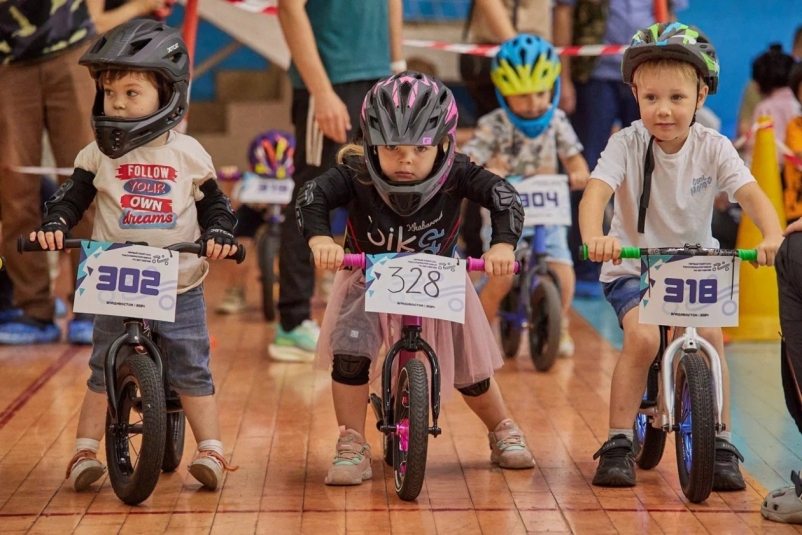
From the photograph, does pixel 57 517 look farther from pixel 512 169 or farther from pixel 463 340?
pixel 512 169

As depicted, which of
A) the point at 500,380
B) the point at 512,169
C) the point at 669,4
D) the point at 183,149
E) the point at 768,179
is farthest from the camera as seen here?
the point at 669,4

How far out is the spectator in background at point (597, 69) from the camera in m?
8.28

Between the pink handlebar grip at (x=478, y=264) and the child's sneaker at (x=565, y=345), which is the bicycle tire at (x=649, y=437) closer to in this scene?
the pink handlebar grip at (x=478, y=264)

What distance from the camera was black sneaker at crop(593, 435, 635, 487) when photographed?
4.30m

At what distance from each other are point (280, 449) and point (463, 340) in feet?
3.07

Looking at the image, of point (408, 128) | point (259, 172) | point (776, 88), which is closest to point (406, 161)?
point (408, 128)

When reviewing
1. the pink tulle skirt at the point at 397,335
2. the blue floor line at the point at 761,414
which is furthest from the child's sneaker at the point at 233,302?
the pink tulle skirt at the point at 397,335

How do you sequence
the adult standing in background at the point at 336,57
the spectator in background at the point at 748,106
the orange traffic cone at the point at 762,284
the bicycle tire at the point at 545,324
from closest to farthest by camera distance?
the adult standing in background at the point at 336,57 → the bicycle tire at the point at 545,324 → the orange traffic cone at the point at 762,284 → the spectator in background at the point at 748,106

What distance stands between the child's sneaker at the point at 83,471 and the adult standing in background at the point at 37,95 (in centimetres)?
221

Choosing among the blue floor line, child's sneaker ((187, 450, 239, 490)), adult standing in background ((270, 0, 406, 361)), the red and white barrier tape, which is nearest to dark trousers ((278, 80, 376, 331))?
adult standing in background ((270, 0, 406, 361))

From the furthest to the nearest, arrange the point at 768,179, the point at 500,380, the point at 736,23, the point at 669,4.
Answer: the point at 736,23, the point at 669,4, the point at 768,179, the point at 500,380

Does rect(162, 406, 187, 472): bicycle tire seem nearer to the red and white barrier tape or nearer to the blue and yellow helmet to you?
the blue and yellow helmet

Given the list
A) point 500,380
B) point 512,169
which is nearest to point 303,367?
point 500,380

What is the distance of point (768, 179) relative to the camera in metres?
7.39
